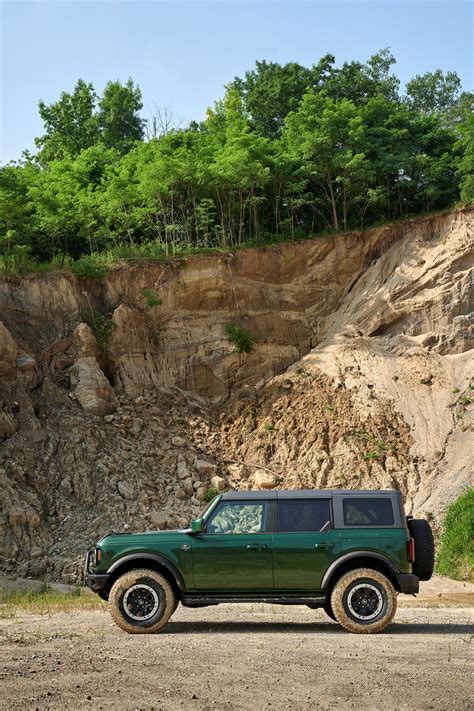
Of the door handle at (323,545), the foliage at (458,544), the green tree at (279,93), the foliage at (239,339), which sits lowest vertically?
the foliage at (458,544)

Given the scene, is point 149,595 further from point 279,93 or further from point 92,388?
point 279,93

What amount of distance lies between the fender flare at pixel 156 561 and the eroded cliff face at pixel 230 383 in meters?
13.5

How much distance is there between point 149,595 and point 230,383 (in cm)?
2258

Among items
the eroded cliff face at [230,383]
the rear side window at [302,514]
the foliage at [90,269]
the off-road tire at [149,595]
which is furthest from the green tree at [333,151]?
the off-road tire at [149,595]

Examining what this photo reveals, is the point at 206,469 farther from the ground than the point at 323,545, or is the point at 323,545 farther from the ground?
the point at 206,469

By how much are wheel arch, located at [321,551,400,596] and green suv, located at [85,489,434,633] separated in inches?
0.6

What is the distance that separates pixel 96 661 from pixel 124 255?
2882 centimetres

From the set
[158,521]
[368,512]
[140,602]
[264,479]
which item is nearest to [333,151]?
[264,479]

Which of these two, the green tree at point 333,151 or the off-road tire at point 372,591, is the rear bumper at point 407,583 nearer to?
the off-road tire at point 372,591

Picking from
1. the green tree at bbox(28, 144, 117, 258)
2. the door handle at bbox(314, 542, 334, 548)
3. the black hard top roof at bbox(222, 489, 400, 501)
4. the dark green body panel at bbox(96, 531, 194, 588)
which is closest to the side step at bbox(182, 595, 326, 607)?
the dark green body panel at bbox(96, 531, 194, 588)

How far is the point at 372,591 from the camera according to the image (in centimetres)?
1289

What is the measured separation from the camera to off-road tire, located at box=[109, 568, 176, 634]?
12.7 m

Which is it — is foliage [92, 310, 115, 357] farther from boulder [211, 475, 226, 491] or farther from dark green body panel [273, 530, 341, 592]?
dark green body panel [273, 530, 341, 592]

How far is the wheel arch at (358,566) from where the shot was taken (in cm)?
1289
